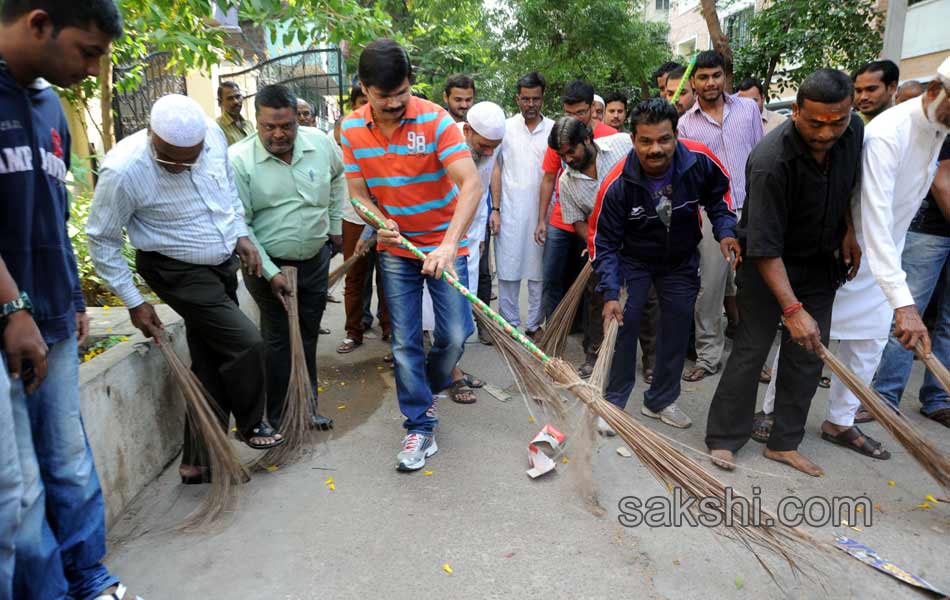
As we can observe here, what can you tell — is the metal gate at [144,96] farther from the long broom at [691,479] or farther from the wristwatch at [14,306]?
the wristwatch at [14,306]

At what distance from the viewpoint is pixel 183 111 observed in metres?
2.40

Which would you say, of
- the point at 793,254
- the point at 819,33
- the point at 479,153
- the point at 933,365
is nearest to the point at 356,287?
the point at 479,153

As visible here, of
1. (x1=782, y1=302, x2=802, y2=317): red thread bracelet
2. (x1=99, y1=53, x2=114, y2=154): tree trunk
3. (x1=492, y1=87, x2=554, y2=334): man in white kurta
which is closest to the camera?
(x1=782, y1=302, x2=802, y2=317): red thread bracelet

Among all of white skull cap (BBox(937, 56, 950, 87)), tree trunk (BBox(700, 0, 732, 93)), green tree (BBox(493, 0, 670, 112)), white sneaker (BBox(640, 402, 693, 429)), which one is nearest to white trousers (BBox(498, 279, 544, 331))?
white sneaker (BBox(640, 402, 693, 429))

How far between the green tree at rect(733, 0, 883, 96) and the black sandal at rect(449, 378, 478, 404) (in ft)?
18.1

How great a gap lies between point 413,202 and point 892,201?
1.98 metres

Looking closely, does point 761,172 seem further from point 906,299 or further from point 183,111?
point 183,111

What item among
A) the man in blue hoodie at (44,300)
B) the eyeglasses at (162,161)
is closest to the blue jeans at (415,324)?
the eyeglasses at (162,161)

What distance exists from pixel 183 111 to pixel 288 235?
782mm

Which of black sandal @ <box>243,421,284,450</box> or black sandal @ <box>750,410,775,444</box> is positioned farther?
black sandal @ <box>750,410,775,444</box>

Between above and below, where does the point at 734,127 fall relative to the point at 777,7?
below

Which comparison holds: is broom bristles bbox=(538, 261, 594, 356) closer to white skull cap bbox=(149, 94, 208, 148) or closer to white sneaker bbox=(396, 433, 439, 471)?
white sneaker bbox=(396, 433, 439, 471)

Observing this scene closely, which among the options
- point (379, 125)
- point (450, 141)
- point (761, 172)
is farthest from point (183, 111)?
point (761, 172)

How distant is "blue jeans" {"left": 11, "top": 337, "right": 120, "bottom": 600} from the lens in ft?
5.37
